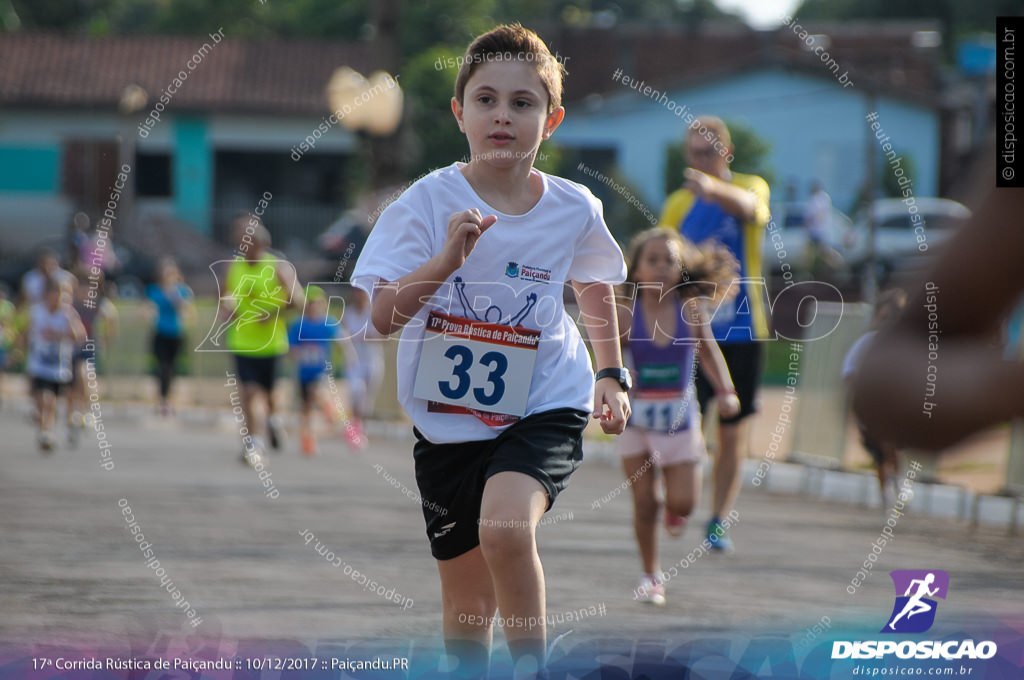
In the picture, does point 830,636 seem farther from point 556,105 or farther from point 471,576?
point 556,105

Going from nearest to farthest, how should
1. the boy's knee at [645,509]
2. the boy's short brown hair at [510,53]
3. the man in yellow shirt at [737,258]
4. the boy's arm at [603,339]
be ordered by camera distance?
the boy's short brown hair at [510,53] → the boy's arm at [603,339] → the boy's knee at [645,509] → the man in yellow shirt at [737,258]

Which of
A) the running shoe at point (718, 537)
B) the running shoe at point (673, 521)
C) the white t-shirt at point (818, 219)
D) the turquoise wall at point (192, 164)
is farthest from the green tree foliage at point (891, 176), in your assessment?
the running shoe at point (673, 521)

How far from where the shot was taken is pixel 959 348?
37.2 inches

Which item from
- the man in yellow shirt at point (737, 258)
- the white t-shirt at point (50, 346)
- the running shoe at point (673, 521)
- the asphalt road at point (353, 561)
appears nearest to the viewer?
the asphalt road at point (353, 561)

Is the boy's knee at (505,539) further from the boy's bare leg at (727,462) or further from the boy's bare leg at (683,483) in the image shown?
the boy's bare leg at (727,462)

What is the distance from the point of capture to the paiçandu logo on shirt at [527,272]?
3.56 metres

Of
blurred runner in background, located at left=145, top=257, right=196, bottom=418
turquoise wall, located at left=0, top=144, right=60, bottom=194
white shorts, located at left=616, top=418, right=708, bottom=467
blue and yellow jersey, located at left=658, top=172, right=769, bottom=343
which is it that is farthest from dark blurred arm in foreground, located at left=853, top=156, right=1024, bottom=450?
turquoise wall, located at left=0, top=144, right=60, bottom=194

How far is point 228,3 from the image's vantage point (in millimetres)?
50875

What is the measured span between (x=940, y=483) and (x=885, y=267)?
1499 cm

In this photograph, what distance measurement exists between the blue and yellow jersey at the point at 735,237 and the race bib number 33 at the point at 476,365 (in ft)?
11.7

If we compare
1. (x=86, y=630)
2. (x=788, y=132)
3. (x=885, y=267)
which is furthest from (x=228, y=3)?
(x=86, y=630)

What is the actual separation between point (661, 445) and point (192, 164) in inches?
1243

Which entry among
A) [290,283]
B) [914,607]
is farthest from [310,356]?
[914,607]

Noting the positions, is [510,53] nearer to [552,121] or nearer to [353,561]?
[552,121]
